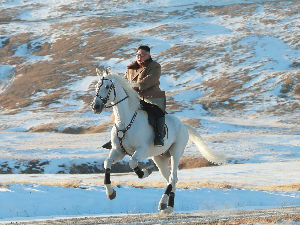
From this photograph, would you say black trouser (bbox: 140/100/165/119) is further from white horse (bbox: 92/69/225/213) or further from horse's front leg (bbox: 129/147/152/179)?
horse's front leg (bbox: 129/147/152/179)

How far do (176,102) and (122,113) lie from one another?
83197 millimetres

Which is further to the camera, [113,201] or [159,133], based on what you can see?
[113,201]

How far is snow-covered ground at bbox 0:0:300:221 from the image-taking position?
22022 mm

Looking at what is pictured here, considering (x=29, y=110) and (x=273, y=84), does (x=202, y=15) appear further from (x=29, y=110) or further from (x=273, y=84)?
(x=29, y=110)

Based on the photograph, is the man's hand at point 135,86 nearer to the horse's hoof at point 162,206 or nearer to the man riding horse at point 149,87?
the man riding horse at point 149,87

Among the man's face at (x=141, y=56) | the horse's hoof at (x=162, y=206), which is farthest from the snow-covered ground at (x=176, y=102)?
the man's face at (x=141, y=56)

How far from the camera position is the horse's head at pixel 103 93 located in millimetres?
12922

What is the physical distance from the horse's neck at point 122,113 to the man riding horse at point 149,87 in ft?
2.57

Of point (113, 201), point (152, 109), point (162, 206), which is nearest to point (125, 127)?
point (152, 109)

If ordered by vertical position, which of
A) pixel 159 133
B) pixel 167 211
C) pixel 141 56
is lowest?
pixel 167 211

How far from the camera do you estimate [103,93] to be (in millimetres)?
13367

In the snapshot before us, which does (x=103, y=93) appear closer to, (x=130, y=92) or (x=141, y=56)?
(x=130, y=92)

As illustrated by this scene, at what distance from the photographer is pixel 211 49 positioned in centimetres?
12925

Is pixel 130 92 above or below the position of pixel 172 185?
above
